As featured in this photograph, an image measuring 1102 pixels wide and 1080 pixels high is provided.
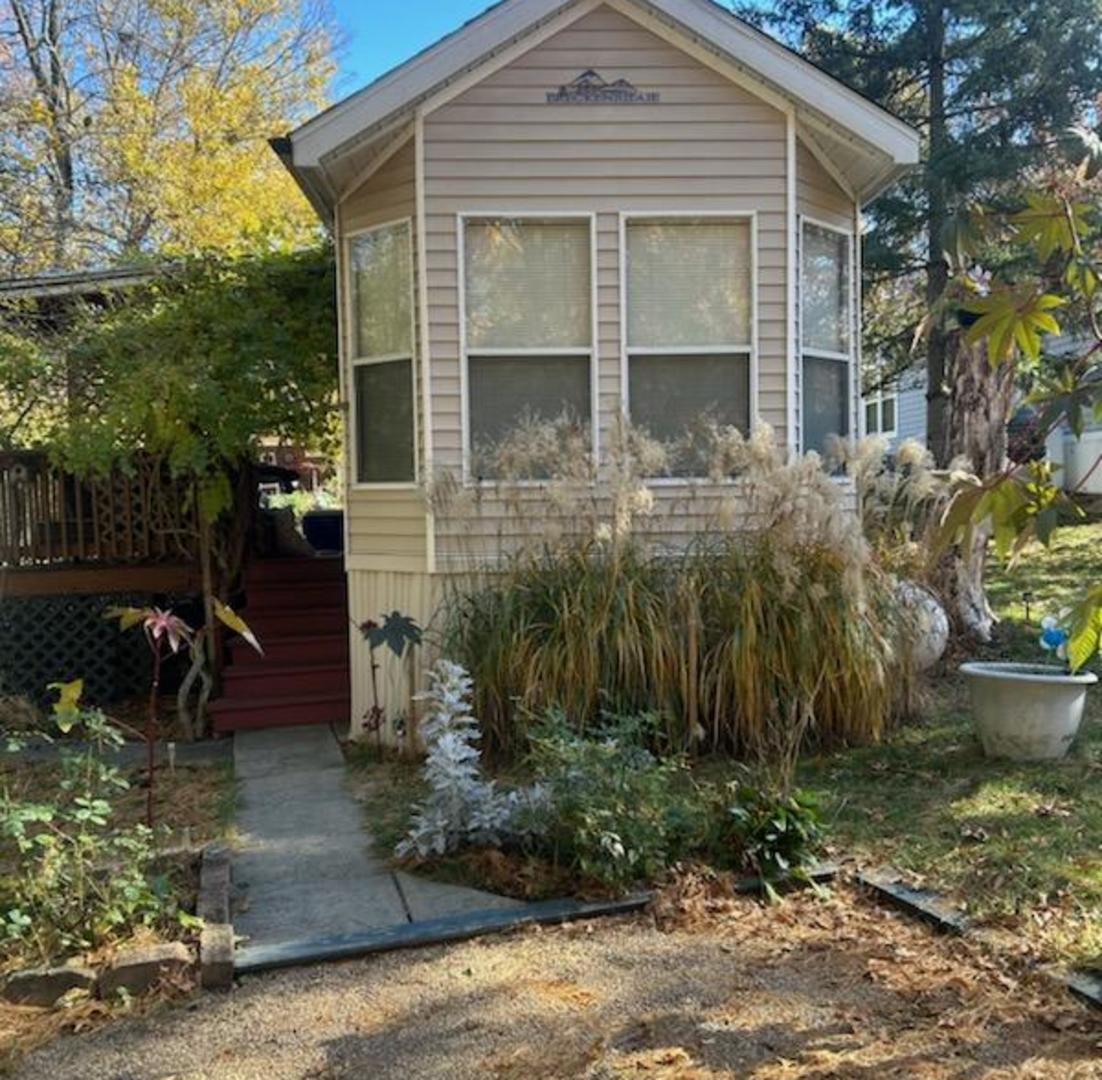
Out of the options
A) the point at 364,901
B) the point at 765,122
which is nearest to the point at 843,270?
the point at 765,122

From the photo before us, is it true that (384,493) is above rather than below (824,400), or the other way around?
below

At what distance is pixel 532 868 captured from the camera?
3838mm

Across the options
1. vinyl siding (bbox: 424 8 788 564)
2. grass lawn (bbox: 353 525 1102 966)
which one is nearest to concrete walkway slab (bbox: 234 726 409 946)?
grass lawn (bbox: 353 525 1102 966)

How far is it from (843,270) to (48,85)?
1663cm

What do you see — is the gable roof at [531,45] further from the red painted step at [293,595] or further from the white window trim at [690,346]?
the red painted step at [293,595]

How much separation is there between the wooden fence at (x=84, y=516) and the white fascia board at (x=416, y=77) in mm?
3072

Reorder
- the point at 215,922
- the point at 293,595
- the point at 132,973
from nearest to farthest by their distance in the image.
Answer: the point at 132,973, the point at 215,922, the point at 293,595

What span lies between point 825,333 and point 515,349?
Answer: 215cm

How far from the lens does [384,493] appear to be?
20.7 feet

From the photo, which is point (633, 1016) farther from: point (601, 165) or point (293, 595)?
point (293, 595)

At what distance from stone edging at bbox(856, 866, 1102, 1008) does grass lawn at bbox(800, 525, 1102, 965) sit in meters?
0.08

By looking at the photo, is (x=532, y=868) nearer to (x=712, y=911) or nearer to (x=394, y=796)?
(x=712, y=911)

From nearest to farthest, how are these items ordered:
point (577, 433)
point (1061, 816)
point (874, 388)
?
point (1061, 816)
point (577, 433)
point (874, 388)

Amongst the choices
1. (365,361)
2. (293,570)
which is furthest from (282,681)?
(365,361)
